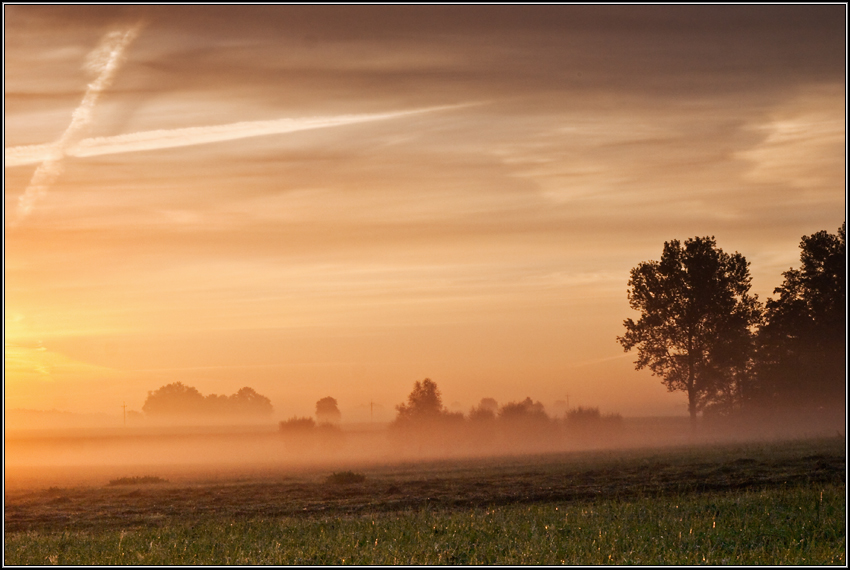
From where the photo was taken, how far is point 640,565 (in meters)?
12.2

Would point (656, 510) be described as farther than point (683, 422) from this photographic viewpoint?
No

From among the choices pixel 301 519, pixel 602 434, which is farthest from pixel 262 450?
pixel 301 519

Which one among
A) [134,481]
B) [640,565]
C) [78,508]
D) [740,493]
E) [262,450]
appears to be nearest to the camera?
[640,565]

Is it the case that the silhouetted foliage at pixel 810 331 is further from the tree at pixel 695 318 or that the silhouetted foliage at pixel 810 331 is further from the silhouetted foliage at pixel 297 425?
the silhouetted foliage at pixel 297 425

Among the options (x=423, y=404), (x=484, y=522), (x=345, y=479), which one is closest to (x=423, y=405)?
(x=423, y=404)

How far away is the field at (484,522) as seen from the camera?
13375mm

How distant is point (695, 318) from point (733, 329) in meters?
3.47

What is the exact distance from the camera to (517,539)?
14391 mm

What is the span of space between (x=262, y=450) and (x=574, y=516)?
371 ft

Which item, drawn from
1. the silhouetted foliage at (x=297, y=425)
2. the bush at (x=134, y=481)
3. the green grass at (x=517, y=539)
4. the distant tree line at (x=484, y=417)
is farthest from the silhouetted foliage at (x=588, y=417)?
the green grass at (x=517, y=539)

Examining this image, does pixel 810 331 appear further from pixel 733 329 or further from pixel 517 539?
pixel 517 539

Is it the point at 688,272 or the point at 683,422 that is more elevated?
the point at 688,272

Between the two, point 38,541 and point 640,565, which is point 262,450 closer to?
point 38,541

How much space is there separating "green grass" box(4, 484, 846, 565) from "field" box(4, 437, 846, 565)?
0.13 ft
